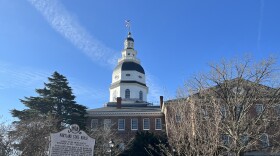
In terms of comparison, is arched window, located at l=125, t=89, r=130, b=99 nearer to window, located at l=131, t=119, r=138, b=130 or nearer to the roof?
the roof

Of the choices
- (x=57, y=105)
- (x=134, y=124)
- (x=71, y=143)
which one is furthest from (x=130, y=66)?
(x=71, y=143)

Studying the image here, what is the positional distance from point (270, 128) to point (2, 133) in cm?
2191

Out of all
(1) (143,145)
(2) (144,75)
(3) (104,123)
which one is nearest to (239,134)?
(1) (143,145)

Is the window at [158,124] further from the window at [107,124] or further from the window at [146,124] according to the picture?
the window at [107,124]


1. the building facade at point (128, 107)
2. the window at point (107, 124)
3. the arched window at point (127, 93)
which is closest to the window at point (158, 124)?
the building facade at point (128, 107)

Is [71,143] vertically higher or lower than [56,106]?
lower

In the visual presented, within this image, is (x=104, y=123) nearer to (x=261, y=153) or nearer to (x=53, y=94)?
(x=53, y=94)

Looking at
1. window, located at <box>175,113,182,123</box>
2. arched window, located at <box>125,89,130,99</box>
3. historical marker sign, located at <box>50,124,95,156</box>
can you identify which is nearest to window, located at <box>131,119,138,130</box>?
arched window, located at <box>125,89,130,99</box>

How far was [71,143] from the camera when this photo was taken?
1305 centimetres

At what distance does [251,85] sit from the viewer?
93.6ft

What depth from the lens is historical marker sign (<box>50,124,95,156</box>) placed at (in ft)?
41.5

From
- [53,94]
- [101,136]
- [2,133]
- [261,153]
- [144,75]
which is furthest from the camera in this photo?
[144,75]

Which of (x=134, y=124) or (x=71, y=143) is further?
(x=134, y=124)

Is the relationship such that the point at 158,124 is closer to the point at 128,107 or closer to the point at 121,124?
the point at 121,124
